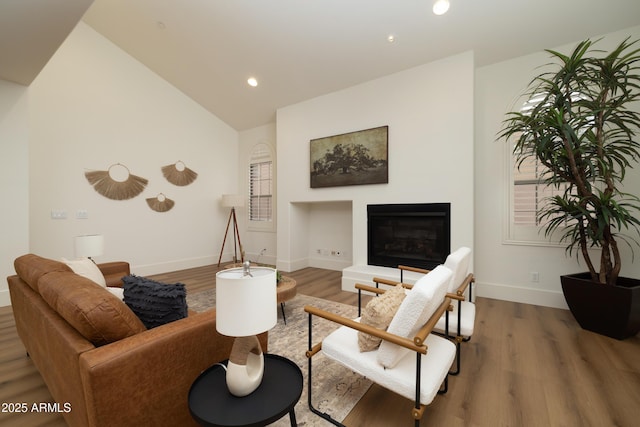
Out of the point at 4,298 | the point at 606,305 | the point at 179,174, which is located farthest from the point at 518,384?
the point at 179,174

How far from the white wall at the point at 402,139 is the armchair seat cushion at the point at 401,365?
243cm

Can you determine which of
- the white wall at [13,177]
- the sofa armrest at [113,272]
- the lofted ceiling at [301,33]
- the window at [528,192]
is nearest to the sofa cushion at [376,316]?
the sofa armrest at [113,272]

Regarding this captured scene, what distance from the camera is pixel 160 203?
16.9ft

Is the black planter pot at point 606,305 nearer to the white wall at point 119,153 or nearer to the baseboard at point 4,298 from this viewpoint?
the white wall at point 119,153

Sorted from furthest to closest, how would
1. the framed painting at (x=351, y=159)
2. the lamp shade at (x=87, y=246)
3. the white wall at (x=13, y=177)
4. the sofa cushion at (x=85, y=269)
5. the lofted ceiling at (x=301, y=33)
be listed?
1. the framed painting at (x=351, y=159)
2. the white wall at (x=13, y=177)
3. the lofted ceiling at (x=301, y=33)
4. the lamp shade at (x=87, y=246)
5. the sofa cushion at (x=85, y=269)

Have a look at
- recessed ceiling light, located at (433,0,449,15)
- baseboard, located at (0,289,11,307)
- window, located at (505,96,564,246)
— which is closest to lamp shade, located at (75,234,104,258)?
baseboard, located at (0,289,11,307)

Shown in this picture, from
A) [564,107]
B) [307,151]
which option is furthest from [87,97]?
[564,107]

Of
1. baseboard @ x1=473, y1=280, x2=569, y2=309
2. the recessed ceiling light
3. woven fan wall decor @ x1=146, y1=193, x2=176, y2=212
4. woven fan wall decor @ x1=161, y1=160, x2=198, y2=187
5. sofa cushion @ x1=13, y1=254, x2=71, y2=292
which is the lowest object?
baseboard @ x1=473, y1=280, x2=569, y2=309

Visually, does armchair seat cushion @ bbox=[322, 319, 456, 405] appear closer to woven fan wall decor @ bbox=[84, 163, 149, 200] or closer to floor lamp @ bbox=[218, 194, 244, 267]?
floor lamp @ bbox=[218, 194, 244, 267]

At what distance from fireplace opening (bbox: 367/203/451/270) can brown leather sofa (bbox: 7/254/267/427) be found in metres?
3.22

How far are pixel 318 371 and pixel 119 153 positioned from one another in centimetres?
494

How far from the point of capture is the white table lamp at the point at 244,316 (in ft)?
3.37

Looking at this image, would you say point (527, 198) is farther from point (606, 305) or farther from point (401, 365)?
point (401, 365)

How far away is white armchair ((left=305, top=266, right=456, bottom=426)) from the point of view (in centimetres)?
124
